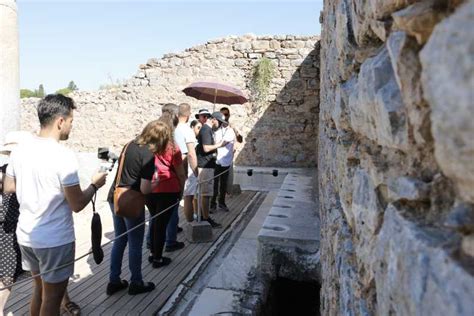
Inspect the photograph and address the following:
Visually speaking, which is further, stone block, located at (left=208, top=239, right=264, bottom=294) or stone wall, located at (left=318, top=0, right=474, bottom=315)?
stone block, located at (left=208, top=239, right=264, bottom=294)

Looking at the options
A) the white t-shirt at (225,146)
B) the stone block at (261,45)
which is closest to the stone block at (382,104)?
the white t-shirt at (225,146)

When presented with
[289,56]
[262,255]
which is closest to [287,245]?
[262,255]

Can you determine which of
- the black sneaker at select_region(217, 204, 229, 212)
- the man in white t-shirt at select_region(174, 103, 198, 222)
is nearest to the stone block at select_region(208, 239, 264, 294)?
the man in white t-shirt at select_region(174, 103, 198, 222)

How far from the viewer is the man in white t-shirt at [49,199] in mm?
2199

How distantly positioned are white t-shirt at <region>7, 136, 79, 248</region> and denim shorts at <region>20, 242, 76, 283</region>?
0.04 m

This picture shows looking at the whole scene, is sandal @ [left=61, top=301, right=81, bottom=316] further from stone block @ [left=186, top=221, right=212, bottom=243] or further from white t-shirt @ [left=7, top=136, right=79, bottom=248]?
stone block @ [left=186, top=221, right=212, bottom=243]

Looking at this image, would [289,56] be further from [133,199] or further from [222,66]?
[133,199]

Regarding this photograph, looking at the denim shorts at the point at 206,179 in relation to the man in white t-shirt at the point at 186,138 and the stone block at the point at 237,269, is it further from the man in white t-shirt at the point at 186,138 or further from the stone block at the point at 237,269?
the stone block at the point at 237,269

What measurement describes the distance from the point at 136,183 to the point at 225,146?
258 cm

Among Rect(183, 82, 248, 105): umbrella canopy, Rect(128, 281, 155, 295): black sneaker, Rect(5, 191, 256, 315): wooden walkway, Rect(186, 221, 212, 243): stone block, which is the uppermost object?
Rect(183, 82, 248, 105): umbrella canopy

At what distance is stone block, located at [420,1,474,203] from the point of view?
0.48 metres

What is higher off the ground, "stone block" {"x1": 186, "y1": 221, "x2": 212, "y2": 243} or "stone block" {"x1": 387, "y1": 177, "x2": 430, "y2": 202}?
"stone block" {"x1": 387, "y1": 177, "x2": 430, "y2": 202}

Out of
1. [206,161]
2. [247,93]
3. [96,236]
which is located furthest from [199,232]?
[247,93]

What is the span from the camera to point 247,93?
9.85 metres
